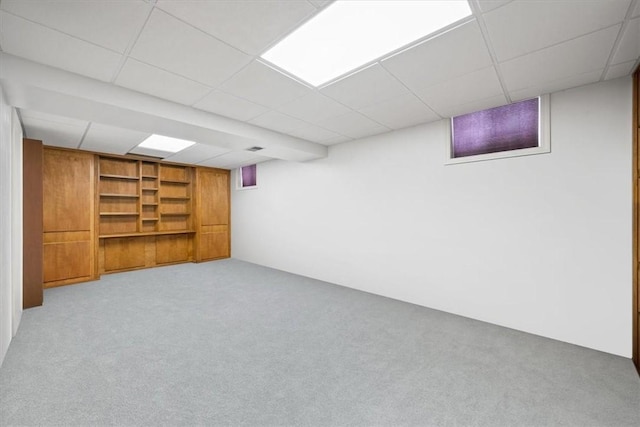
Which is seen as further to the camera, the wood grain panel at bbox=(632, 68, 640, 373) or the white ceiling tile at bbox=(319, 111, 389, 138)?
the white ceiling tile at bbox=(319, 111, 389, 138)

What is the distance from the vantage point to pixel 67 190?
5203 millimetres

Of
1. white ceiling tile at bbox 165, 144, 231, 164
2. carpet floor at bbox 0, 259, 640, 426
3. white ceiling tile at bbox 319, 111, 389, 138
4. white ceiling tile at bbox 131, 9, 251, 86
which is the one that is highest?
white ceiling tile at bbox 165, 144, 231, 164

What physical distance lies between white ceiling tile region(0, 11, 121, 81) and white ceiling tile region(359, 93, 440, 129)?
263cm

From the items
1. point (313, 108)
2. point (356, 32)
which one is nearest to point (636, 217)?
point (356, 32)

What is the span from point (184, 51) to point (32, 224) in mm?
3644

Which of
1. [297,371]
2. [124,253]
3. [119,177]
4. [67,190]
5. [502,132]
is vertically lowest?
[297,371]

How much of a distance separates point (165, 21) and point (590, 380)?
4.24 meters

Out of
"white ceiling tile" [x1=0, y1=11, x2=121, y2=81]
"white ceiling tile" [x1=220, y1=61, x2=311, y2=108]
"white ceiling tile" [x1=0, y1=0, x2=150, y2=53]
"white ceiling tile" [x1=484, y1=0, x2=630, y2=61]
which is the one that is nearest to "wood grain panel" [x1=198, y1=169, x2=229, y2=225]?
"white ceiling tile" [x1=220, y1=61, x2=311, y2=108]

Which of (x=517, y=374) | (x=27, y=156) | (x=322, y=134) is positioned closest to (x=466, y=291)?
(x=517, y=374)

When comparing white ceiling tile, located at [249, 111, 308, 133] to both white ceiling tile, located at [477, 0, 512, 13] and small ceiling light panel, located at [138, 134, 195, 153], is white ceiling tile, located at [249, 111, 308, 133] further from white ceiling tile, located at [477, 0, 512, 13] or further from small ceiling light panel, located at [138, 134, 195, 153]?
white ceiling tile, located at [477, 0, 512, 13]

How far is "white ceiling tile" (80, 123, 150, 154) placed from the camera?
414cm

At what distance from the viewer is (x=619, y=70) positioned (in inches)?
97.1

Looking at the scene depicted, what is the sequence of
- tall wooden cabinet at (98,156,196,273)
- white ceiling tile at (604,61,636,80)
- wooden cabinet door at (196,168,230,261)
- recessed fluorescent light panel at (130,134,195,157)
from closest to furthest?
white ceiling tile at (604,61,636,80), recessed fluorescent light panel at (130,134,195,157), tall wooden cabinet at (98,156,196,273), wooden cabinet door at (196,168,230,261)

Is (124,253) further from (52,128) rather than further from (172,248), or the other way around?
(52,128)
